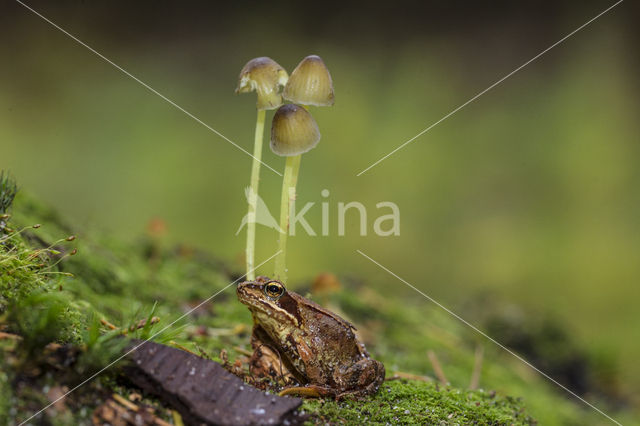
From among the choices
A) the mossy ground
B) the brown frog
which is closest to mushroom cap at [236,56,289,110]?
the brown frog

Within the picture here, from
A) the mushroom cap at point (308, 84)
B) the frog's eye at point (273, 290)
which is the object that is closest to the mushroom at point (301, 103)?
the mushroom cap at point (308, 84)

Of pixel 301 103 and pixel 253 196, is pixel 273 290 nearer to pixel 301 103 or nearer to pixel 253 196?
pixel 253 196

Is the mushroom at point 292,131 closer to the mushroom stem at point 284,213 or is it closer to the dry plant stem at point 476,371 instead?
the mushroom stem at point 284,213

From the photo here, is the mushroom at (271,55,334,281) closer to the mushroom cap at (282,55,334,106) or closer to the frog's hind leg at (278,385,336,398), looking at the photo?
the mushroom cap at (282,55,334,106)

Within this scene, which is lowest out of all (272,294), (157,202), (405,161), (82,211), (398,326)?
(272,294)

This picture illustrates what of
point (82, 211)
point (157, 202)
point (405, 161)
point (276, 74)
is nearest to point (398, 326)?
point (276, 74)

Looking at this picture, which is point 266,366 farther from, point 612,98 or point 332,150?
point 612,98
